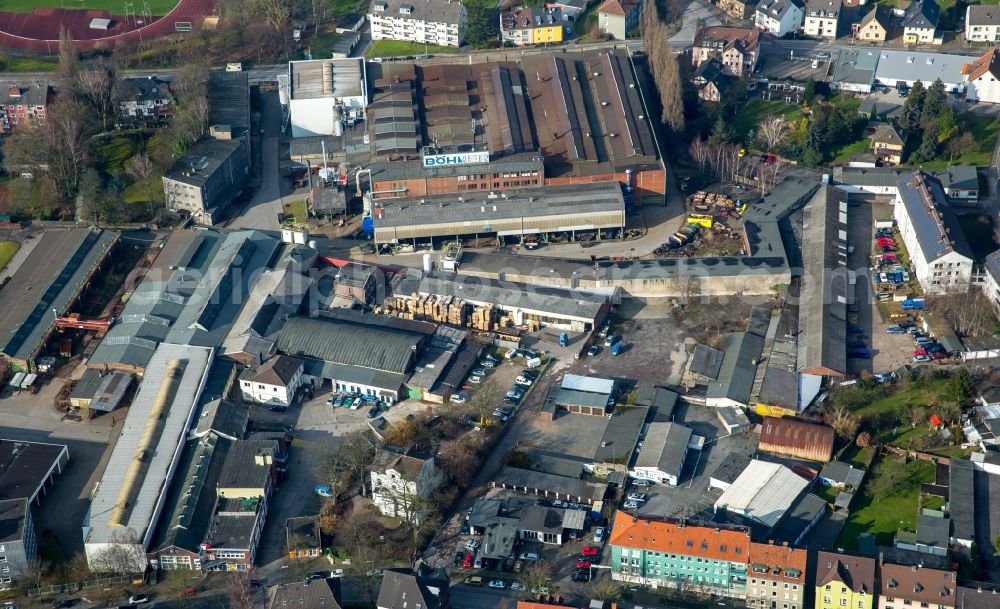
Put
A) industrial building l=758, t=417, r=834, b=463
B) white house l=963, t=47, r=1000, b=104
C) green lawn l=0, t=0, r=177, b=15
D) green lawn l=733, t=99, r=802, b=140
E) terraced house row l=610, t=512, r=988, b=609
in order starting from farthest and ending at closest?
1. green lawn l=0, t=0, r=177, b=15
2. green lawn l=733, t=99, r=802, b=140
3. white house l=963, t=47, r=1000, b=104
4. industrial building l=758, t=417, r=834, b=463
5. terraced house row l=610, t=512, r=988, b=609

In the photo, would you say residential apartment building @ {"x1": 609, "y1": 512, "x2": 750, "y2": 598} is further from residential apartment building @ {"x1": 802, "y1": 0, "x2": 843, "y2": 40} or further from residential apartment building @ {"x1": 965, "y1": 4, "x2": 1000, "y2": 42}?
residential apartment building @ {"x1": 965, "y1": 4, "x2": 1000, "y2": 42}

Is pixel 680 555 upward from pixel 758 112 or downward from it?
downward

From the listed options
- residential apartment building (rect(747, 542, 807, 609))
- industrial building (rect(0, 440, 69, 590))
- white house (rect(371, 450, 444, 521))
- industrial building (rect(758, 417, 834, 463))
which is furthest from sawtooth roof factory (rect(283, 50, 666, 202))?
residential apartment building (rect(747, 542, 807, 609))

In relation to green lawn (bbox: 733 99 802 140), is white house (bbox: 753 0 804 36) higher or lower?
higher

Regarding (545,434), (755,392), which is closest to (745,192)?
(755,392)

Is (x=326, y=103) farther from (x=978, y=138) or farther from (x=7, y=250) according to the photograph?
(x=978, y=138)

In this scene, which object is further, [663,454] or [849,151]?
[849,151]

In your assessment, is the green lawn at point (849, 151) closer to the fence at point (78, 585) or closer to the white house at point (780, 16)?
the white house at point (780, 16)

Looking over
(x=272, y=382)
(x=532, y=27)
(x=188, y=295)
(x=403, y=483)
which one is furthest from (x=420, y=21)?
(x=403, y=483)
